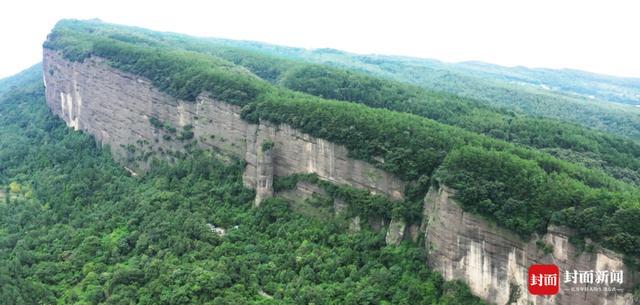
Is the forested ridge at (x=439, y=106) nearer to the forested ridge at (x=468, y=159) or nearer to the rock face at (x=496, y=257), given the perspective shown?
the forested ridge at (x=468, y=159)

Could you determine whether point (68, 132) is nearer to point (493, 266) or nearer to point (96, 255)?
point (96, 255)

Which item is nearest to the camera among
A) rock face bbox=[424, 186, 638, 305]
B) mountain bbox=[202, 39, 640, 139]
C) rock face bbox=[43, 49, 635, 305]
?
rock face bbox=[424, 186, 638, 305]

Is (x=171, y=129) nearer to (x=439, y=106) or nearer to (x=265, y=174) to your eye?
(x=265, y=174)

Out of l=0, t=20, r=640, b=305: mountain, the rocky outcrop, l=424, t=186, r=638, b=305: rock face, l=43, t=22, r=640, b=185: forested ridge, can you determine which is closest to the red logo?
l=424, t=186, r=638, b=305: rock face

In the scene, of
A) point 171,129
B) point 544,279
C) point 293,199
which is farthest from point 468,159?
point 171,129

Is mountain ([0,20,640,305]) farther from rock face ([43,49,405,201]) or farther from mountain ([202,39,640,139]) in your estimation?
mountain ([202,39,640,139])

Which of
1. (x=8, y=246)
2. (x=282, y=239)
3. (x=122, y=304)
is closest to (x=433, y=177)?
(x=282, y=239)
